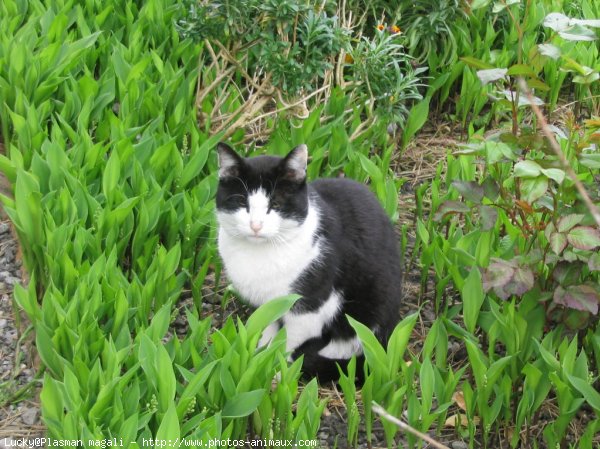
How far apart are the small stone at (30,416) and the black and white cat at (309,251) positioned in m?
0.75

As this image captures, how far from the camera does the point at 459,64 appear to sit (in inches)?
191

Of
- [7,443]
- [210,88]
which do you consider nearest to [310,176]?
[210,88]

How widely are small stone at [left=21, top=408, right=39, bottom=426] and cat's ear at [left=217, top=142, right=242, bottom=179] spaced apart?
37.4 inches

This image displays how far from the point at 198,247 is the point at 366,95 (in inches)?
48.4

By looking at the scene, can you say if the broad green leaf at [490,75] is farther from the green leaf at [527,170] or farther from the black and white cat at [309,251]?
the black and white cat at [309,251]

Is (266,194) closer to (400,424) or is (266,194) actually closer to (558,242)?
(558,242)

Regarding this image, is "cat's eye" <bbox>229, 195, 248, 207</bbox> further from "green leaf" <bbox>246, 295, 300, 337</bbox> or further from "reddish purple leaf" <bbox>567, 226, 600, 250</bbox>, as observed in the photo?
"reddish purple leaf" <bbox>567, 226, 600, 250</bbox>

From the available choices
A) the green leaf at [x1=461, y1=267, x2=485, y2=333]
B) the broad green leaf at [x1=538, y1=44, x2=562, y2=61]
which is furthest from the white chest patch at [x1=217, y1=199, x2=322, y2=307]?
the broad green leaf at [x1=538, y1=44, x2=562, y2=61]

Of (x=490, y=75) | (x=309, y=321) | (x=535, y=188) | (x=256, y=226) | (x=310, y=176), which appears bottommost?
(x=309, y=321)

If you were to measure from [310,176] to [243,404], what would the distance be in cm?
156

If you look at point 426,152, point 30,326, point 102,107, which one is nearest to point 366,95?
point 426,152

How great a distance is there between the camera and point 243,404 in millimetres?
2686

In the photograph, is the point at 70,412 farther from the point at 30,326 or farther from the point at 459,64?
the point at 459,64

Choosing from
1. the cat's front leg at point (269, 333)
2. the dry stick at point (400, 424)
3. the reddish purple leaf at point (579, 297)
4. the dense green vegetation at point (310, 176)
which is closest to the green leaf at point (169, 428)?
the dense green vegetation at point (310, 176)
